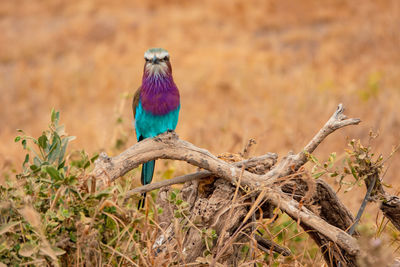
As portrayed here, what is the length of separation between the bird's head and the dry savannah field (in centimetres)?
149

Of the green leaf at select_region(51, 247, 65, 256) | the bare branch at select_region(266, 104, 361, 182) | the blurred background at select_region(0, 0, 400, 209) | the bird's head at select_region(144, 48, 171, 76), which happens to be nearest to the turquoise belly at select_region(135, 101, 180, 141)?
the bird's head at select_region(144, 48, 171, 76)

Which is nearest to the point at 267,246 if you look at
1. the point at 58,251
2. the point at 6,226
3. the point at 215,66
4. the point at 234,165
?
the point at 234,165

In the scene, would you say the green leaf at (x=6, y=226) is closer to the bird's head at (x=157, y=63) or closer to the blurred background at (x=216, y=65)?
the bird's head at (x=157, y=63)

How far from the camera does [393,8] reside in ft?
41.4

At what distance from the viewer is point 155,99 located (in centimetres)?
324

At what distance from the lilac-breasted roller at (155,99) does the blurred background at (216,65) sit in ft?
4.31

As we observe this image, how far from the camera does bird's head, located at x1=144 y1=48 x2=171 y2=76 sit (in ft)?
10.1

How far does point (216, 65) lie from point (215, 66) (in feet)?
0.21

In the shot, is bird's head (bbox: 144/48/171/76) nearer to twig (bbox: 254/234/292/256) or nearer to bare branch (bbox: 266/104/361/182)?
bare branch (bbox: 266/104/361/182)

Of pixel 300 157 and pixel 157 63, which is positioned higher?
pixel 157 63

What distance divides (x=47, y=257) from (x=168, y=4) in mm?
13558

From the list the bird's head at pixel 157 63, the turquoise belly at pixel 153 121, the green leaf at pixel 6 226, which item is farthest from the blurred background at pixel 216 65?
the green leaf at pixel 6 226

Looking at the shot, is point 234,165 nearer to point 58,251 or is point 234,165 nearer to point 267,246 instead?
point 267,246

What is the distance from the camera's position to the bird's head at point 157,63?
10.1ft
